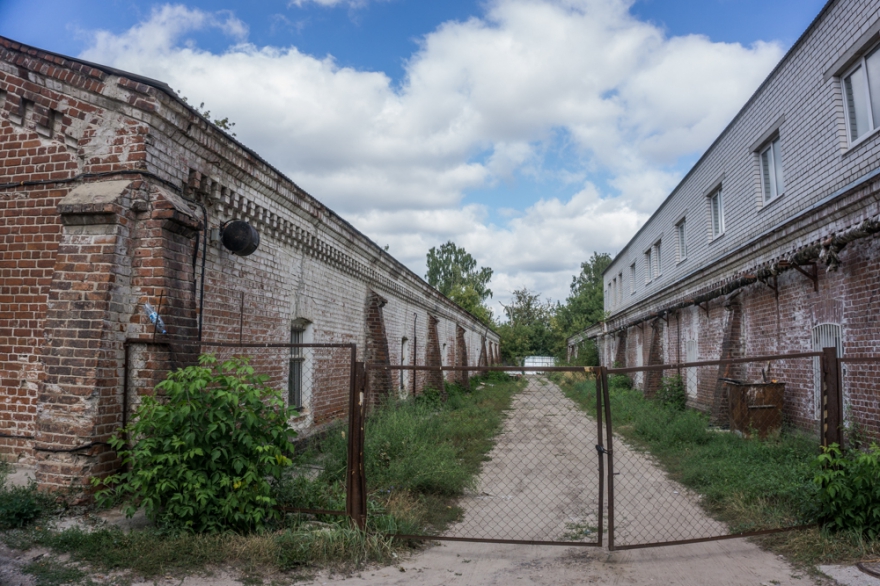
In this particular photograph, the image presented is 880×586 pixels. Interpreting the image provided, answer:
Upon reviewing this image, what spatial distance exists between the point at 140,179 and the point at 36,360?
2.11 m

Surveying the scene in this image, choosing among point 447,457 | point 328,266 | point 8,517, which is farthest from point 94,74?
point 447,457

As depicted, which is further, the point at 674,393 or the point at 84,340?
the point at 674,393

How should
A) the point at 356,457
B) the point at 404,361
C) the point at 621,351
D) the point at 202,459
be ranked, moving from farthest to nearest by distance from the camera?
the point at 621,351, the point at 404,361, the point at 356,457, the point at 202,459

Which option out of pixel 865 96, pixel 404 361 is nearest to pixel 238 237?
pixel 865 96

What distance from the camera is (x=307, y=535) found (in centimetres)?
459

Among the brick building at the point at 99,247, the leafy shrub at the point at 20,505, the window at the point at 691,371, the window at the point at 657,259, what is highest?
the window at the point at 657,259

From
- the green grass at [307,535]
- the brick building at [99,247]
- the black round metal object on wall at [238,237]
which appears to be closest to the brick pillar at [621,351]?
the green grass at [307,535]

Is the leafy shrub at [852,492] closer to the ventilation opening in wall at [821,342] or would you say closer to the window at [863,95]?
the ventilation opening in wall at [821,342]

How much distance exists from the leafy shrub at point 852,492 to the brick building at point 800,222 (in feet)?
9.93

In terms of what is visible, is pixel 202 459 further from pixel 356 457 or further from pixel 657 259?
pixel 657 259

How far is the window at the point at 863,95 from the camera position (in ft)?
27.4

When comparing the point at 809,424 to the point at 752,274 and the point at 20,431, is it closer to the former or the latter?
the point at 752,274

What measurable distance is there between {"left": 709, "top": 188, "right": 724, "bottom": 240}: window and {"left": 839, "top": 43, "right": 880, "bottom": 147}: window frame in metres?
6.04

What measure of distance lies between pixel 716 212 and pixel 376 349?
35.0ft
